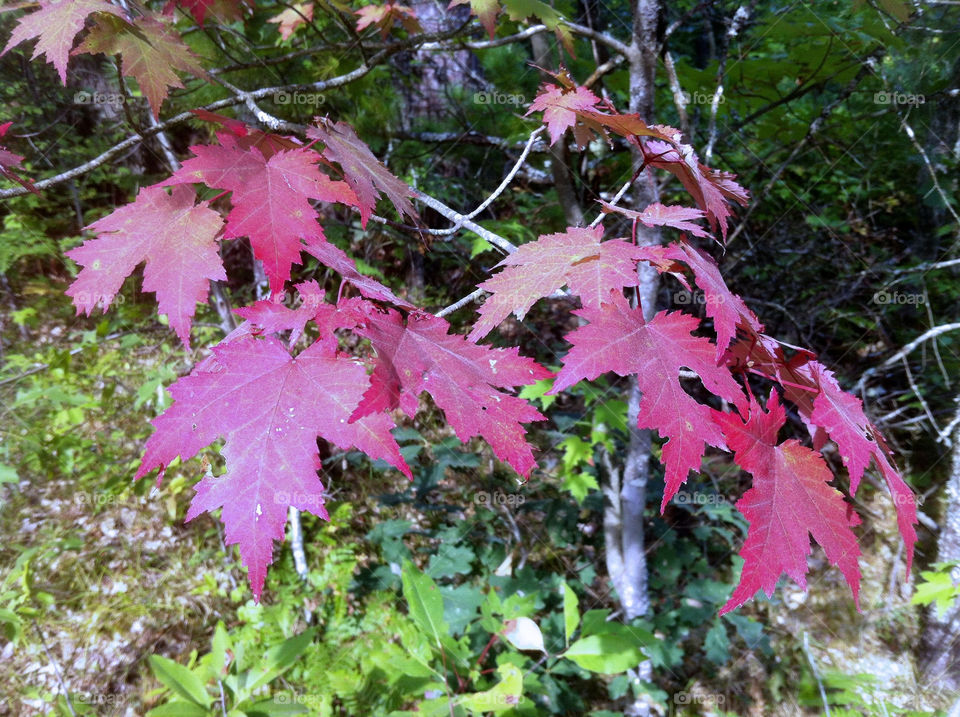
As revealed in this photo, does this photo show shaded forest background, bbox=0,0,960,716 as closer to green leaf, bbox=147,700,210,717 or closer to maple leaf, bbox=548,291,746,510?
green leaf, bbox=147,700,210,717

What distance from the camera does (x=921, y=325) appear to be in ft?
9.45

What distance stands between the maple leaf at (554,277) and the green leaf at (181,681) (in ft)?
5.54

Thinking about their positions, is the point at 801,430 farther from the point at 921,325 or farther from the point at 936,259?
the point at 936,259

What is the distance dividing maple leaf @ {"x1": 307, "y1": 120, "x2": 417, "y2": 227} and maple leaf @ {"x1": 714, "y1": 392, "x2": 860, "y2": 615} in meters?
0.74

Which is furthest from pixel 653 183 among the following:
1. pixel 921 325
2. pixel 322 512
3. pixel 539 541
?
pixel 921 325

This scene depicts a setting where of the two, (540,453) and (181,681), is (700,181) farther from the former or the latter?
(181,681)

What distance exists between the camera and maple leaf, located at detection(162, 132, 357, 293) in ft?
2.77

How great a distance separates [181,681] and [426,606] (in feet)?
2.78

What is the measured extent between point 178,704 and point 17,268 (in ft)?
12.4

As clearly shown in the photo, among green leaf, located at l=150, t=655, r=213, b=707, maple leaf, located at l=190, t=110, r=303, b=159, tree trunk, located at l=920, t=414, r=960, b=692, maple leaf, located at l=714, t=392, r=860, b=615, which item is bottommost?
tree trunk, located at l=920, t=414, r=960, b=692

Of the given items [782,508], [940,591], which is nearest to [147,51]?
[782,508]

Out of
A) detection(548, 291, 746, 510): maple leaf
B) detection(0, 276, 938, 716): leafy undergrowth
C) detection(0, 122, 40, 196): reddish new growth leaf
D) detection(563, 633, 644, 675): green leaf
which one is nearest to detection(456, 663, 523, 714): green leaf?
detection(0, 276, 938, 716): leafy undergrowth

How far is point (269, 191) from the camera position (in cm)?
88

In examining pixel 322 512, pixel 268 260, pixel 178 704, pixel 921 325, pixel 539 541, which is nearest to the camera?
pixel 322 512
